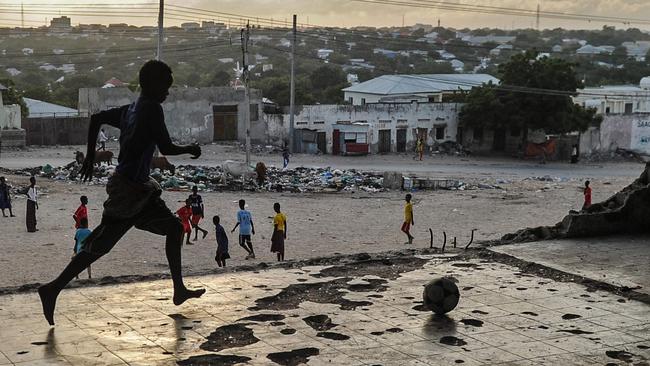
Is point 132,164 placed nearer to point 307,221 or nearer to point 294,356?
point 294,356

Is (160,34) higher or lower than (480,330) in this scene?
higher

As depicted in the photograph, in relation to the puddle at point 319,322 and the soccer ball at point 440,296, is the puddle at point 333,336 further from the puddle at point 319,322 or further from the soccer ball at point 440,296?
the soccer ball at point 440,296

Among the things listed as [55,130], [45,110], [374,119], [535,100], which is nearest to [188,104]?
[55,130]

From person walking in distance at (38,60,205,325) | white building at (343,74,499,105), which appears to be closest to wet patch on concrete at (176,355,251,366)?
person walking in distance at (38,60,205,325)

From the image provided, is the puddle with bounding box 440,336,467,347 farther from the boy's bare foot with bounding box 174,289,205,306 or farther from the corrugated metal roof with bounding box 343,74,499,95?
the corrugated metal roof with bounding box 343,74,499,95

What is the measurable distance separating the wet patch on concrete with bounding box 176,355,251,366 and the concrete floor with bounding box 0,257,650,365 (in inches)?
0.6

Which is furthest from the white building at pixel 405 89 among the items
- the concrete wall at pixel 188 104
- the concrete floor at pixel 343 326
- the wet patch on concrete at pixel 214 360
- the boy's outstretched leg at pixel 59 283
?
the wet patch on concrete at pixel 214 360

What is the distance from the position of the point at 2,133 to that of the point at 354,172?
15.0m

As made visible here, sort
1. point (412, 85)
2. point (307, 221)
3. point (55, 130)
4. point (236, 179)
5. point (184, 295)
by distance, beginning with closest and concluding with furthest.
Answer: point (184, 295), point (307, 221), point (236, 179), point (55, 130), point (412, 85)

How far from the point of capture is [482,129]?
45.1 metres

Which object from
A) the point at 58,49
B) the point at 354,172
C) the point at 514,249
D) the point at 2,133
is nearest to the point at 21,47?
the point at 58,49

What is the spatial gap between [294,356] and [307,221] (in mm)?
15092

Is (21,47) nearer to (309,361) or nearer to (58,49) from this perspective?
(58,49)

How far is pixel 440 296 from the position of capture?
8.07 metres
